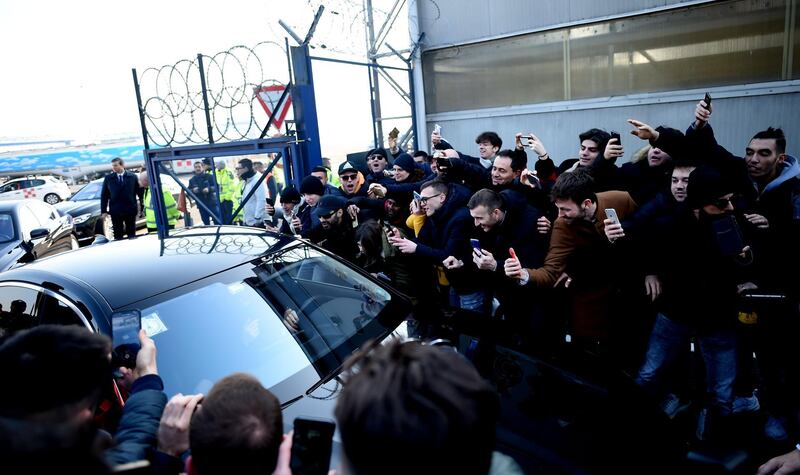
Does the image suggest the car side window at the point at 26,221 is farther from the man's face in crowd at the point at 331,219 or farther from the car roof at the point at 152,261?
the man's face in crowd at the point at 331,219

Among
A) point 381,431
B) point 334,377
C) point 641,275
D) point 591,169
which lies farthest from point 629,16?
point 381,431

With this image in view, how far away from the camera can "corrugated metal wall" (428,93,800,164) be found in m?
5.63

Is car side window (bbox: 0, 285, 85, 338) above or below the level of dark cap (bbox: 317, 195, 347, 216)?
below

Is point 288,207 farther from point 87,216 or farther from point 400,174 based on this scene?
point 87,216

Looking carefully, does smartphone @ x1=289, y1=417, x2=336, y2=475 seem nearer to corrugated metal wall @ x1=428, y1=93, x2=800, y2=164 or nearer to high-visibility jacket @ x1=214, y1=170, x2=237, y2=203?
corrugated metal wall @ x1=428, y1=93, x2=800, y2=164

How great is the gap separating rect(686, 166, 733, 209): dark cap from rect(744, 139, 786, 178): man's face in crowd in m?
1.07

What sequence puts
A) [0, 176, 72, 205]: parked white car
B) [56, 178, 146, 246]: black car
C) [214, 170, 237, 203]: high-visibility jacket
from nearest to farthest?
1. [214, 170, 237, 203]: high-visibility jacket
2. [56, 178, 146, 246]: black car
3. [0, 176, 72, 205]: parked white car

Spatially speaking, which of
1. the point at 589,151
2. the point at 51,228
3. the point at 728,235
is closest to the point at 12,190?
the point at 51,228

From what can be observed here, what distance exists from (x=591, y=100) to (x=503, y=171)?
11.6 feet

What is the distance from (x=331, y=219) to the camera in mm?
4301

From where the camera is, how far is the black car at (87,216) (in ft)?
35.0

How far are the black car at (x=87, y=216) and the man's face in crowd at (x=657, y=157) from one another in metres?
9.90

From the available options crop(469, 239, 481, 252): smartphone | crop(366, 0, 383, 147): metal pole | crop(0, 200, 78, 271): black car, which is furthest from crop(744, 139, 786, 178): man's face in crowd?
crop(0, 200, 78, 271): black car

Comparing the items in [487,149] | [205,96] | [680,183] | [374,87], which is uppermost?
[374,87]
